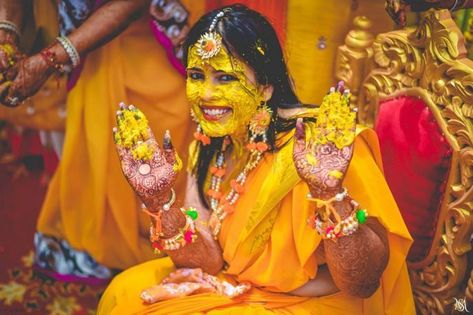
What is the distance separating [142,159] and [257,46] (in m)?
0.33

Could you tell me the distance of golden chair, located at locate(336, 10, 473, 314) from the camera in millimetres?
1434

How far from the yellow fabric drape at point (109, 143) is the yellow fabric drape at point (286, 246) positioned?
2.53ft

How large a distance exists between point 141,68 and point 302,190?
38.3 inches

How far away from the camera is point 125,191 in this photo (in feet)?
7.57

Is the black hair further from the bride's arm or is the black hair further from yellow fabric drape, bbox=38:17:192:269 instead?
yellow fabric drape, bbox=38:17:192:269

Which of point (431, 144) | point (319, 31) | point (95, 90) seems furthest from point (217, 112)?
point (95, 90)

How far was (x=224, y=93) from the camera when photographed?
141 cm

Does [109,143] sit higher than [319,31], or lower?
lower

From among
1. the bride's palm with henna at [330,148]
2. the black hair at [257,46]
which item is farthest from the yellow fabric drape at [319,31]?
the bride's palm with henna at [330,148]

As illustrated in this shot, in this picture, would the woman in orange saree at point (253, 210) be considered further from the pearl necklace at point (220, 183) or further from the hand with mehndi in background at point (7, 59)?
the hand with mehndi in background at point (7, 59)

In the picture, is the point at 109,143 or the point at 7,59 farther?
the point at 109,143

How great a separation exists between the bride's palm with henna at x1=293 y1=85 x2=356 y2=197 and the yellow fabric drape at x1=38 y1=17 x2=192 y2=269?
3.47 ft

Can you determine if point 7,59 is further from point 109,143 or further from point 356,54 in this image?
point 356,54

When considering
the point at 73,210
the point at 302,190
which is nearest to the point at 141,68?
the point at 73,210
